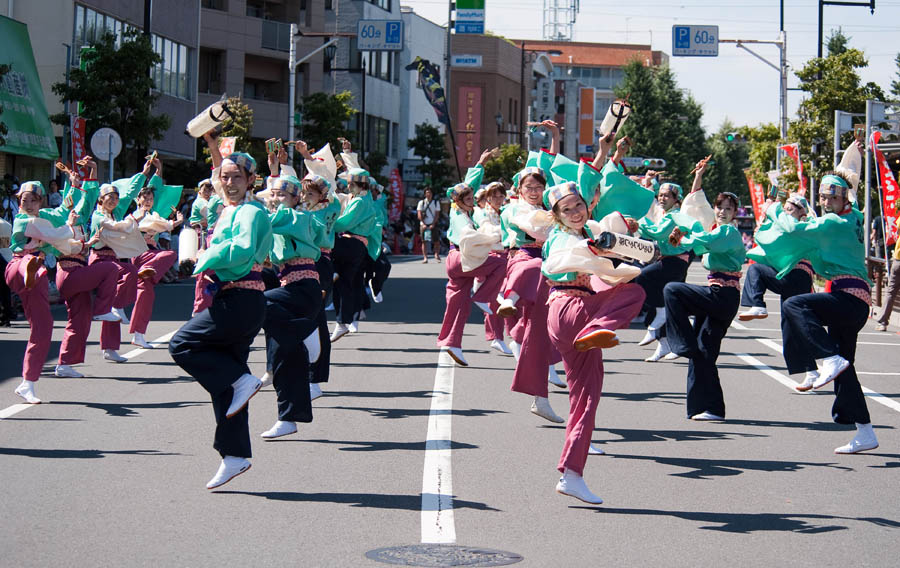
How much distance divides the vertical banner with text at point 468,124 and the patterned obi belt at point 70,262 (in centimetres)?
8409

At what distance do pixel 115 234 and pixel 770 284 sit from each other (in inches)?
278

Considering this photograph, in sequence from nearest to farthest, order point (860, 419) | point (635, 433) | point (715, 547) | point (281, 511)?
point (715, 547) → point (281, 511) → point (860, 419) → point (635, 433)

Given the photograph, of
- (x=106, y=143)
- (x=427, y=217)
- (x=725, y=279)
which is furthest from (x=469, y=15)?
(x=725, y=279)

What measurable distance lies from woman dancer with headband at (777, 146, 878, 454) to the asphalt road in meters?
0.34

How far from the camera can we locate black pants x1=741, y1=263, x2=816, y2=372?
13.2 metres

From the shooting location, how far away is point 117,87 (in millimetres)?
Result: 29047

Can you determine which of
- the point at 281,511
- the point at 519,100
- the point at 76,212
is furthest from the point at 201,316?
the point at 519,100

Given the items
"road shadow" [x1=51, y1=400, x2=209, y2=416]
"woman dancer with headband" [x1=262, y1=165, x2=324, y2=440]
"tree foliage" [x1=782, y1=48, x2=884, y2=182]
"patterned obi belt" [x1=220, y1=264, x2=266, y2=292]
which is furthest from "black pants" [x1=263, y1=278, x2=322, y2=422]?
"tree foliage" [x1=782, y1=48, x2=884, y2=182]

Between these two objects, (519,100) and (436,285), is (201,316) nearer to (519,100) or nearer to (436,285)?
(436,285)

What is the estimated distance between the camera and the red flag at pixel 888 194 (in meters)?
23.5

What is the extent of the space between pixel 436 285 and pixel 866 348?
1234 cm

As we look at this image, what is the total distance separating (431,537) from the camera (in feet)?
21.0

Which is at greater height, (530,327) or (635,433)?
(530,327)

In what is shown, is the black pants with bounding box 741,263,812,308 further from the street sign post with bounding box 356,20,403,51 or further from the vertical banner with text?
the vertical banner with text
